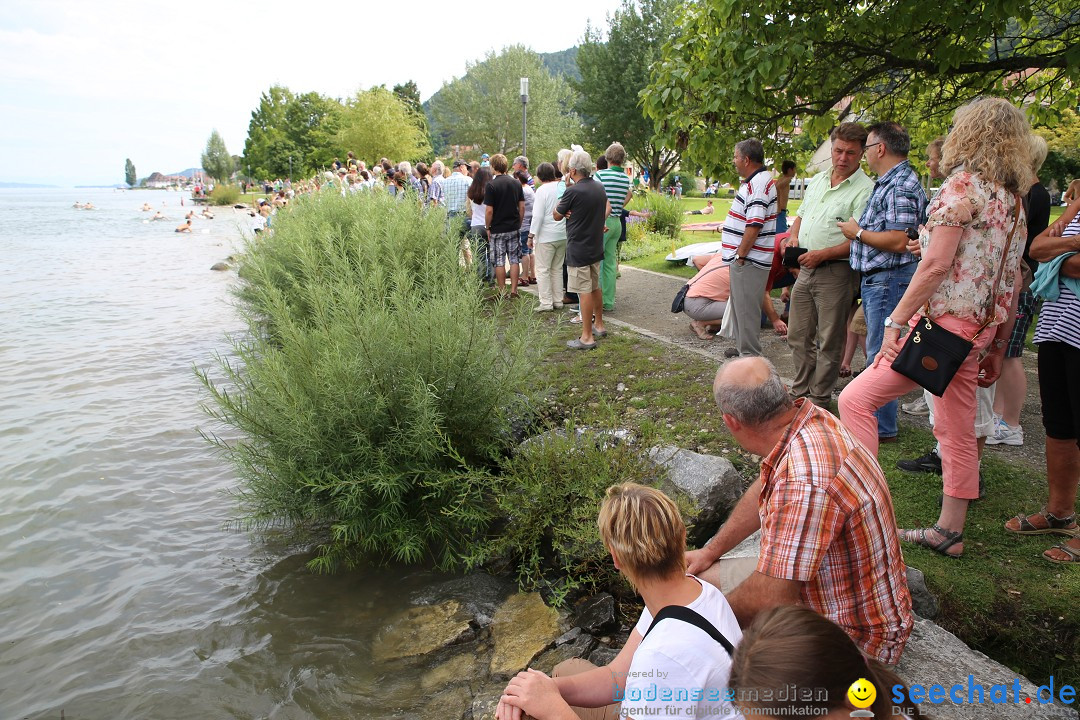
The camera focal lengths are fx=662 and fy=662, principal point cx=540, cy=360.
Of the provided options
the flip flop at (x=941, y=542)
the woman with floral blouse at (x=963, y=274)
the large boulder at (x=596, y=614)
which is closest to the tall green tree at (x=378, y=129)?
the large boulder at (x=596, y=614)

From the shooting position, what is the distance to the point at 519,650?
11.7 ft

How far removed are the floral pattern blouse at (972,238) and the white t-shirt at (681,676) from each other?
2364 millimetres

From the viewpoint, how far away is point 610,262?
889cm

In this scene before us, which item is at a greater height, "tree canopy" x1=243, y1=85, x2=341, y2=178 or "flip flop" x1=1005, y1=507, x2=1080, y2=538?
"tree canopy" x1=243, y1=85, x2=341, y2=178

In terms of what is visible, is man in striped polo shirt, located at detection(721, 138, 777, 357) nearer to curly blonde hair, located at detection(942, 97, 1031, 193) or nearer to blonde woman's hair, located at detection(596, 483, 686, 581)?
curly blonde hair, located at detection(942, 97, 1031, 193)

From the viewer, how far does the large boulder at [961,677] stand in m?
2.37

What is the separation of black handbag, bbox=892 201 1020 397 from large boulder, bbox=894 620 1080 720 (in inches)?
44.2

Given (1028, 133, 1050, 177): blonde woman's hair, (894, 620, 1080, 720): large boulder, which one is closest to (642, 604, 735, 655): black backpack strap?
(894, 620, 1080, 720): large boulder

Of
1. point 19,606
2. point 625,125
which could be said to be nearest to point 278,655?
point 19,606

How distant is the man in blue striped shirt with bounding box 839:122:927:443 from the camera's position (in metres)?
4.25

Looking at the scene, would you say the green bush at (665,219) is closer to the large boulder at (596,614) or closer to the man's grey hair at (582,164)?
the man's grey hair at (582,164)

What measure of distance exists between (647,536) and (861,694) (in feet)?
2.27

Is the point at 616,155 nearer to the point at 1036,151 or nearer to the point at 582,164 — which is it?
the point at 582,164

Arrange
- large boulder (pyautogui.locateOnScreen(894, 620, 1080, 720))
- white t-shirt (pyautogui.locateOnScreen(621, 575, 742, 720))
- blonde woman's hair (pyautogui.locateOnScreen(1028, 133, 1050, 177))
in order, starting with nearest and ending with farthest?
white t-shirt (pyautogui.locateOnScreen(621, 575, 742, 720)) → large boulder (pyautogui.locateOnScreen(894, 620, 1080, 720)) → blonde woman's hair (pyautogui.locateOnScreen(1028, 133, 1050, 177))
